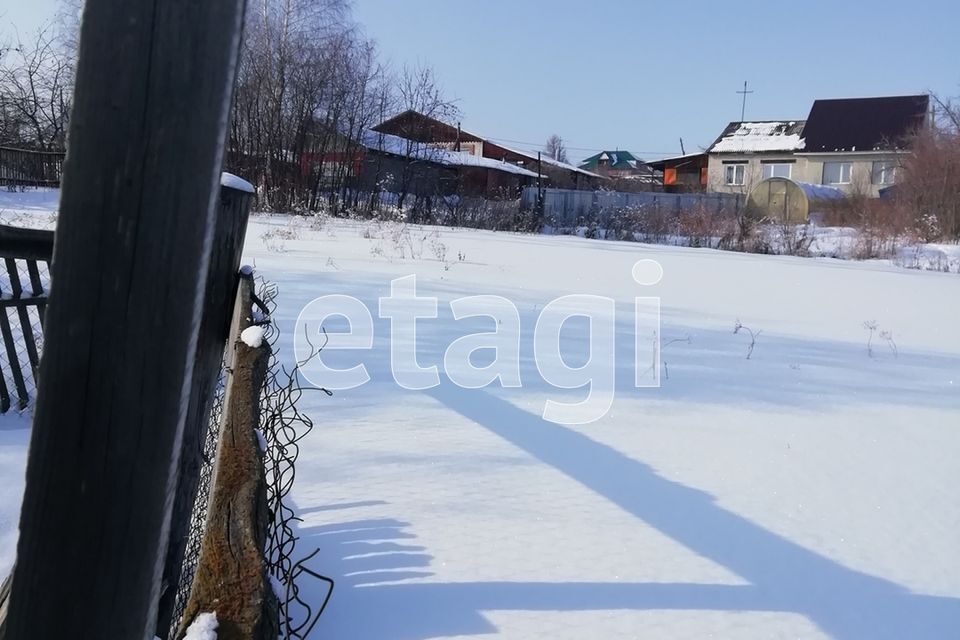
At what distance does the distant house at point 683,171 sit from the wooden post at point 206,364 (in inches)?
1867

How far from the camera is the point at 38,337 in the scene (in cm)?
385

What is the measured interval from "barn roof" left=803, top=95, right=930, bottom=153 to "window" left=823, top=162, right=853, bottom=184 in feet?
3.06

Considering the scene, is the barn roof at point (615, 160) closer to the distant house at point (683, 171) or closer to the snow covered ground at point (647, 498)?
the distant house at point (683, 171)

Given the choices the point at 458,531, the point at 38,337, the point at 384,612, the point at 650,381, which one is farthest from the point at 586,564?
the point at 38,337

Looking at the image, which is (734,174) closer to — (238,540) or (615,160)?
(615,160)

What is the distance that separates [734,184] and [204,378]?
156 feet

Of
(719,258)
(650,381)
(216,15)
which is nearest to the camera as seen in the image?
(216,15)

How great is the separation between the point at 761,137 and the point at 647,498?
47.8 m

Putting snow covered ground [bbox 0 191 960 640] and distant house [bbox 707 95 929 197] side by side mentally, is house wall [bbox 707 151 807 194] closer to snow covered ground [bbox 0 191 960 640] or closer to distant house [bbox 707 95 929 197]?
distant house [bbox 707 95 929 197]

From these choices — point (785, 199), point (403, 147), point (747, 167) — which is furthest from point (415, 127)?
point (747, 167)

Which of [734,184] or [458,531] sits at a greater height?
[734,184]

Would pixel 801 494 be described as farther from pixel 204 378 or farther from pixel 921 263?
pixel 921 263

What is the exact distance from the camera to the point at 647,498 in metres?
2.94

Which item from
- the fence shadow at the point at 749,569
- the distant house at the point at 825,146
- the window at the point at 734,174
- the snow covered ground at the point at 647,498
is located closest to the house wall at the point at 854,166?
the distant house at the point at 825,146
